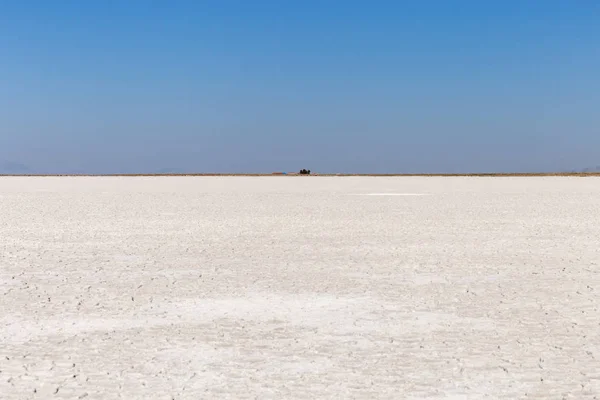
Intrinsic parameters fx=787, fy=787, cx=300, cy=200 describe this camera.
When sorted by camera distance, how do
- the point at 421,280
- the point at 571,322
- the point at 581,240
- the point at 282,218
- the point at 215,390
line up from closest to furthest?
the point at 215,390
the point at 571,322
the point at 421,280
the point at 581,240
the point at 282,218

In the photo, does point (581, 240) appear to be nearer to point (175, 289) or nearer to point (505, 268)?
point (505, 268)

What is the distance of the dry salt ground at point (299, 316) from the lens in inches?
198

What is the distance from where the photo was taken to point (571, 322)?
22.2 feet

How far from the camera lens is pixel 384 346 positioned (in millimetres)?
5949

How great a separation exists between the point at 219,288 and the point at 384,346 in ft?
10.0

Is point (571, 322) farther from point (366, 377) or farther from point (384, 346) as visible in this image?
point (366, 377)

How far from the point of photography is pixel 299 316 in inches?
279

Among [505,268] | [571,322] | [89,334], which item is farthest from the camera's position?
[505,268]

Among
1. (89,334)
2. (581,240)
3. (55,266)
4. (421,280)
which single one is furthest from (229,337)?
(581,240)

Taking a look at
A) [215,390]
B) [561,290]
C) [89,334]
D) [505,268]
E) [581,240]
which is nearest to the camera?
[215,390]

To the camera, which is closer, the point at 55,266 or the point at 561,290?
the point at 561,290

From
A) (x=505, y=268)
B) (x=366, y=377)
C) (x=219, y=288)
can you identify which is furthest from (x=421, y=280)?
(x=366, y=377)

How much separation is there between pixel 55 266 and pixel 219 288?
114 inches

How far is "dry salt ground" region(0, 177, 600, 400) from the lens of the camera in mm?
5035
